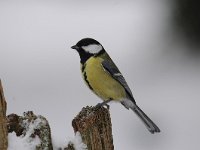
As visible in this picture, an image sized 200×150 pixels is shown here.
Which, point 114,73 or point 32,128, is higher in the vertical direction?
point 114,73

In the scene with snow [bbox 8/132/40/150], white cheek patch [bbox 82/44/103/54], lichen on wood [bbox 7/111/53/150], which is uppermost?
white cheek patch [bbox 82/44/103/54]

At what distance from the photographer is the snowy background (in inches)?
282

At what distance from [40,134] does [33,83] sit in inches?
213

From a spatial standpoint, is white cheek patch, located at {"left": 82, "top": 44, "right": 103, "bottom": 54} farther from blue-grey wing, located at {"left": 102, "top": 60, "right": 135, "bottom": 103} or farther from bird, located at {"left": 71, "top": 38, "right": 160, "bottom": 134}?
blue-grey wing, located at {"left": 102, "top": 60, "right": 135, "bottom": 103}

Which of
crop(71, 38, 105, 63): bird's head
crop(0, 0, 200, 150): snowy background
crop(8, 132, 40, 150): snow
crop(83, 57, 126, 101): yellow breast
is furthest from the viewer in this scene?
crop(0, 0, 200, 150): snowy background

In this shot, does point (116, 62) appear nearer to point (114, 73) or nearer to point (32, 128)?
point (114, 73)

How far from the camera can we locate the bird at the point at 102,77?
4.77m

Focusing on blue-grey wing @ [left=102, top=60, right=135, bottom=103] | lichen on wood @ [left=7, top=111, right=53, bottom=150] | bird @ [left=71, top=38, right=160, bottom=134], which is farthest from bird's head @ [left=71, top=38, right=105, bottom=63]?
lichen on wood @ [left=7, top=111, right=53, bottom=150]

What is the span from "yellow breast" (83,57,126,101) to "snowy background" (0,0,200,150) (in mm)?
1296

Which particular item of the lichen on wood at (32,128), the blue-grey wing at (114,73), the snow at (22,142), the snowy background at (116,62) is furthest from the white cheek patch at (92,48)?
the snow at (22,142)

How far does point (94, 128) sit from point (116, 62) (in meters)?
5.80

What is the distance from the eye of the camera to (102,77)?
15.9ft

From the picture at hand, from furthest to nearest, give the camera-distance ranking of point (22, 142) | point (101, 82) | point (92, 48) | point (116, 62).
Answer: point (116, 62), point (92, 48), point (101, 82), point (22, 142)

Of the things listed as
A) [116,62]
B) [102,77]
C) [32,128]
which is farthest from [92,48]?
[116,62]
